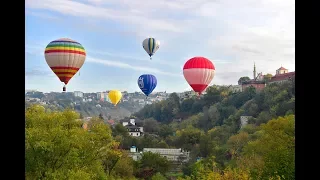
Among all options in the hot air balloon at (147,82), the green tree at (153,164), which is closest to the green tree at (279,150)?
the hot air balloon at (147,82)

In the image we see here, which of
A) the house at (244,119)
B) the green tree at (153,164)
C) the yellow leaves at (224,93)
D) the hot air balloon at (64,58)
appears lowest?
the green tree at (153,164)

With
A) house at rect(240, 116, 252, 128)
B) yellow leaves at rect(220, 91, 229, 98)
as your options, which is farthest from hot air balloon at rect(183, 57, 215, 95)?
yellow leaves at rect(220, 91, 229, 98)

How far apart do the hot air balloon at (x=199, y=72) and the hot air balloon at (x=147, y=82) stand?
5.07m

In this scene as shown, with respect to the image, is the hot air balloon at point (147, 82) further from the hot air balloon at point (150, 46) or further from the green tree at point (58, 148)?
the green tree at point (58, 148)

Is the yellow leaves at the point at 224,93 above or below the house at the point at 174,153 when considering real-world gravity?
above

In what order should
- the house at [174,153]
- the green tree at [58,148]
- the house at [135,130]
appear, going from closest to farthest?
the green tree at [58,148]
the house at [174,153]
the house at [135,130]

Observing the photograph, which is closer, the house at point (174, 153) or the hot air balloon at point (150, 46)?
the hot air balloon at point (150, 46)

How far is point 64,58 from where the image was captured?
633 inches

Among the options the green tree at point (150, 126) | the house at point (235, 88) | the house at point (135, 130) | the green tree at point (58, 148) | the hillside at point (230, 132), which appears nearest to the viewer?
the green tree at point (58, 148)

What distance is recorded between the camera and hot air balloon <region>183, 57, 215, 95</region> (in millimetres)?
18297

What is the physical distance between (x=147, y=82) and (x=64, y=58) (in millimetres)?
7948

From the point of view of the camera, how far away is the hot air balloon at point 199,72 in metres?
18.3
